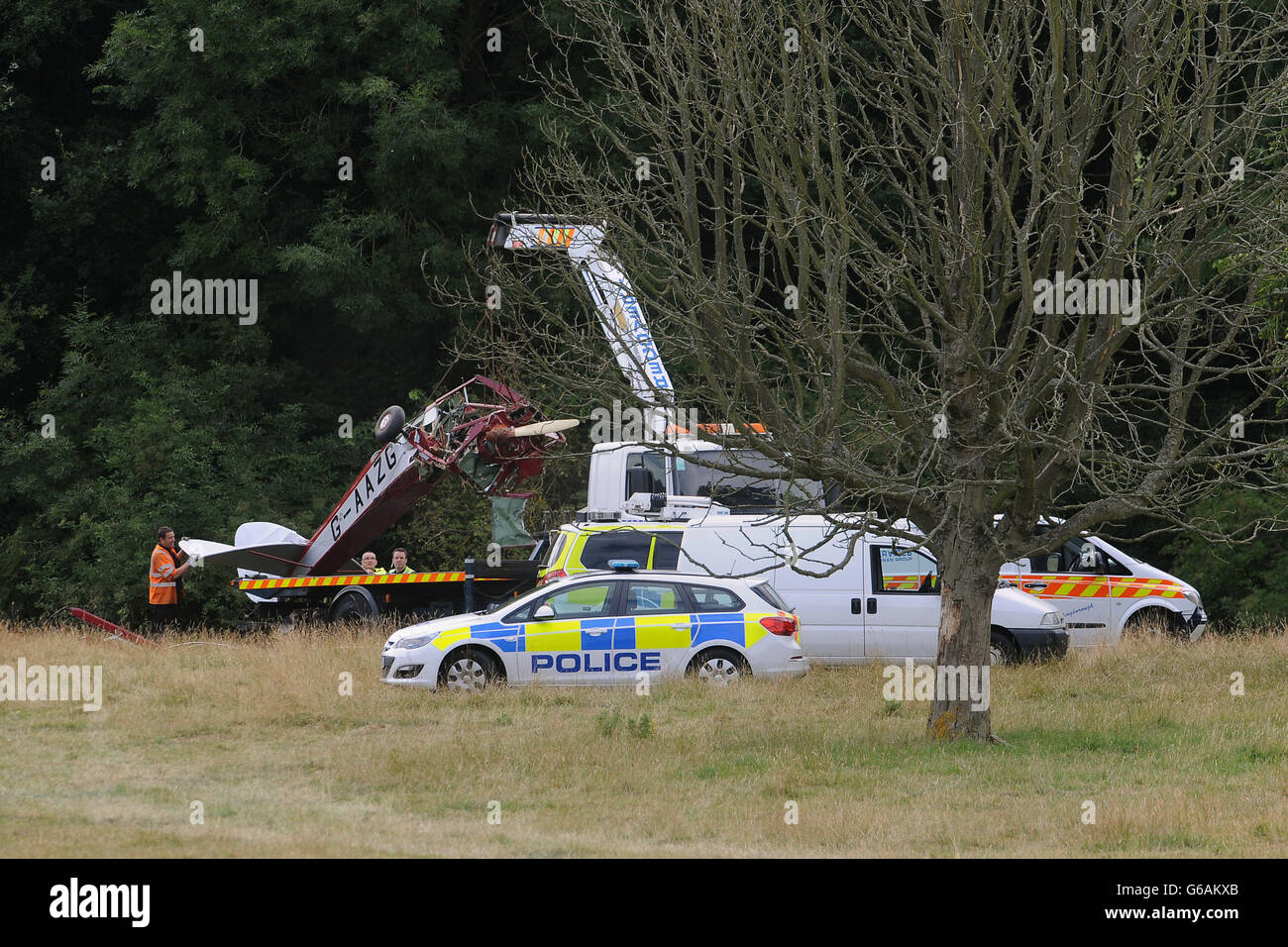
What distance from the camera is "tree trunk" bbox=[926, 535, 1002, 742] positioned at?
1248 cm

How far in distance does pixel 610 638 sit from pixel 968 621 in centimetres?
463

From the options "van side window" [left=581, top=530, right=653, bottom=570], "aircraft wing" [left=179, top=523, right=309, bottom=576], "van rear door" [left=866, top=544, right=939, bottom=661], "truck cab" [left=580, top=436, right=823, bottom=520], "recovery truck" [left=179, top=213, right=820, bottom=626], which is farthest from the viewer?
"aircraft wing" [left=179, top=523, right=309, bottom=576]

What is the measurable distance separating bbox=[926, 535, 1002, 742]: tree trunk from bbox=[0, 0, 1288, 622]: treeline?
608 inches

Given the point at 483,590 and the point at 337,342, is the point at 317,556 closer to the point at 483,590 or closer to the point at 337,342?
the point at 483,590

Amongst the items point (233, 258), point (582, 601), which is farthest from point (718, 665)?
point (233, 258)

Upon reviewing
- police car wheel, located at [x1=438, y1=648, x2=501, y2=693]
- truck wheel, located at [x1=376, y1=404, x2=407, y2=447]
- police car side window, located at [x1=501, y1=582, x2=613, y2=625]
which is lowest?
police car wheel, located at [x1=438, y1=648, x2=501, y2=693]

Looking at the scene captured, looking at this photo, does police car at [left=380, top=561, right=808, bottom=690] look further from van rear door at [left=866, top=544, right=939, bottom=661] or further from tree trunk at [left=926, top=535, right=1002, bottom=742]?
tree trunk at [left=926, top=535, right=1002, bottom=742]

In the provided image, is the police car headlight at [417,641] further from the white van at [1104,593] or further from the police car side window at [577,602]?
the white van at [1104,593]

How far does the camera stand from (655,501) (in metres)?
20.0

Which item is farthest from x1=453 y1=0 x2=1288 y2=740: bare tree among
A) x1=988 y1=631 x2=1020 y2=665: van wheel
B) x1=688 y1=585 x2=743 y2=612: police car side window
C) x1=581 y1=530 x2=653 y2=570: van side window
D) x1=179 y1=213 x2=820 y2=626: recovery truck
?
x1=179 y1=213 x2=820 y2=626: recovery truck

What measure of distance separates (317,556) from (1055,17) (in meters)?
14.6

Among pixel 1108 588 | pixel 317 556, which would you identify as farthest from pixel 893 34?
pixel 317 556

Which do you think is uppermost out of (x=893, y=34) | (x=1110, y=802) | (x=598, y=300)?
(x=893, y=34)

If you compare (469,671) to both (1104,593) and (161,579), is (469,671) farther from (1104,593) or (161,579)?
(1104,593)
